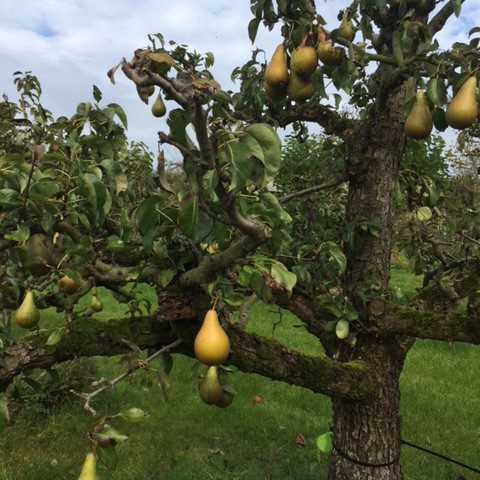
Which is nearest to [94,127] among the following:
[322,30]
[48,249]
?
[48,249]

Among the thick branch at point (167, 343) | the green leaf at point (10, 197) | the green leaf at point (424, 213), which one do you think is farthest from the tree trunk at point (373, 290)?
the green leaf at point (10, 197)

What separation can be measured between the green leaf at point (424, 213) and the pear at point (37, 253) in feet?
7.18

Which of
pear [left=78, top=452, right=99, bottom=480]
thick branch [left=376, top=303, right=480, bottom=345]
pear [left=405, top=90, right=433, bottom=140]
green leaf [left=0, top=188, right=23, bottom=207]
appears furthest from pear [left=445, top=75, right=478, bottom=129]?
pear [left=78, top=452, right=99, bottom=480]

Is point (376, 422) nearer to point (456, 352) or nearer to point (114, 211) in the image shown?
point (114, 211)

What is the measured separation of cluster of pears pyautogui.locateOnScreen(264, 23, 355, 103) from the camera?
167 centimetres

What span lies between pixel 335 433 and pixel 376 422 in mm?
294

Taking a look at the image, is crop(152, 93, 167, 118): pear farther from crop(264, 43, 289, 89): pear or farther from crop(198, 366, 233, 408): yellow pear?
crop(198, 366, 233, 408): yellow pear

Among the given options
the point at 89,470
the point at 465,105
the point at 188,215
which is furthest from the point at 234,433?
the point at 188,215

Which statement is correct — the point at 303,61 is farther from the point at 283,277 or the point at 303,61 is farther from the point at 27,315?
the point at 27,315

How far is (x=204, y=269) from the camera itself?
163 cm

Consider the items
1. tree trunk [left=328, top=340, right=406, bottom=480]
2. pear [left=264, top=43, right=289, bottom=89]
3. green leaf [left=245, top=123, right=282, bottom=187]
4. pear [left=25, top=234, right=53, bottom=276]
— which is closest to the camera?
green leaf [left=245, top=123, right=282, bottom=187]

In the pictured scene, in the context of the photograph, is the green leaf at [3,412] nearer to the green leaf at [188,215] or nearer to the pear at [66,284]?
the pear at [66,284]

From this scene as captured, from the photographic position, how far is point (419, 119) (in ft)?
5.81

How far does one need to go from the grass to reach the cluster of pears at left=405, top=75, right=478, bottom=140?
2564 millimetres
